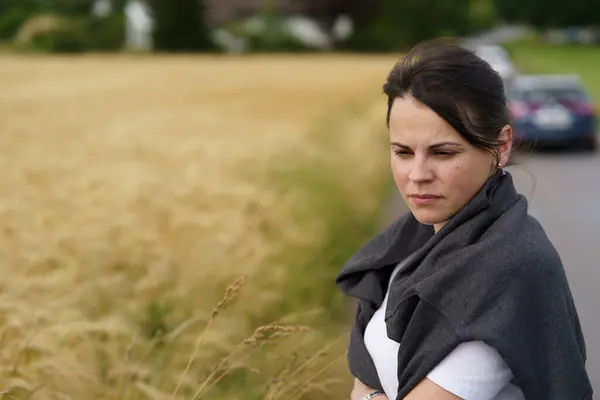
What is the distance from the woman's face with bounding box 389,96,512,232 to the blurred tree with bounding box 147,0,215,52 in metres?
64.4

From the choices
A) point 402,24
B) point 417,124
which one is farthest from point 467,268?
point 402,24

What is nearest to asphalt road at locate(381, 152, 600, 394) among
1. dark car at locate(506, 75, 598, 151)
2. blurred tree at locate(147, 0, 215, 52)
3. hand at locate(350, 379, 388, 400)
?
hand at locate(350, 379, 388, 400)

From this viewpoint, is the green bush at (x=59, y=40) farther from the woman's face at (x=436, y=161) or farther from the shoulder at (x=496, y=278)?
the shoulder at (x=496, y=278)

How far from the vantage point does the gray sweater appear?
188cm

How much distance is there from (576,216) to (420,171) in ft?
29.2

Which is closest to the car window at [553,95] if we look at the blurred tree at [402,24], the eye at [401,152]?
the eye at [401,152]

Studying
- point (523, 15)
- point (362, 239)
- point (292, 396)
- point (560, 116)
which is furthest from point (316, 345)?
point (523, 15)

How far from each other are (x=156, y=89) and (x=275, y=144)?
18.3 m

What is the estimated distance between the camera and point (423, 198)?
82.7 inches

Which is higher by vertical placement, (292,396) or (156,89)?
(292,396)

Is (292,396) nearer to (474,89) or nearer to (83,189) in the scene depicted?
(474,89)

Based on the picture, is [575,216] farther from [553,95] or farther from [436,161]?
[553,95]

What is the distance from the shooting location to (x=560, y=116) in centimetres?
1844

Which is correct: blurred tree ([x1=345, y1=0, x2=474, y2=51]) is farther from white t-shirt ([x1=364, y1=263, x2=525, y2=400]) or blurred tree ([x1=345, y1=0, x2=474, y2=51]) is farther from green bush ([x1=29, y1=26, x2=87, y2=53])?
white t-shirt ([x1=364, y1=263, x2=525, y2=400])
